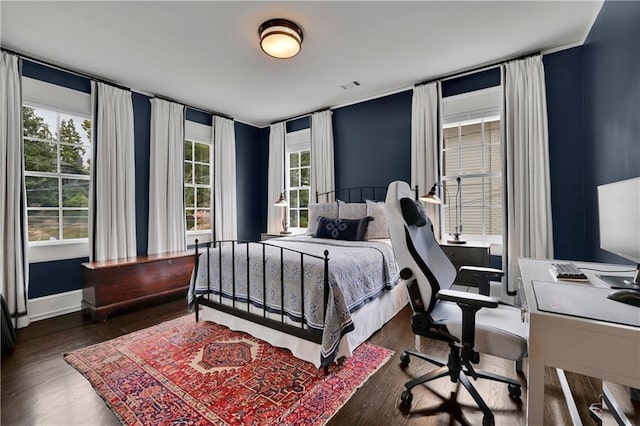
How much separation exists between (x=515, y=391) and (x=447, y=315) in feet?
2.05

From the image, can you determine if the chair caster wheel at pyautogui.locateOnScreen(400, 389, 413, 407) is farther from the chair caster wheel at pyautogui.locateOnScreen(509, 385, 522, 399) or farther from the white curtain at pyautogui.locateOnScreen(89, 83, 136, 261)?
the white curtain at pyautogui.locateOnScreen(89, 83, 136, 261)

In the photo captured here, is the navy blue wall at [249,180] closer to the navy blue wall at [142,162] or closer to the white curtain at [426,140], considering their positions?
the navy blue wall at [142,162]

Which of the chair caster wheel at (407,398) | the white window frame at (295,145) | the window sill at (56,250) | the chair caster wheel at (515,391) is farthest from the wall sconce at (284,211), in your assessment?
the chair caster wheel at (515,391)

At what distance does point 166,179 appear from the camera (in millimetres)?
4008

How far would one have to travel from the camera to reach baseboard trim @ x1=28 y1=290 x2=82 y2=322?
297 centimetres

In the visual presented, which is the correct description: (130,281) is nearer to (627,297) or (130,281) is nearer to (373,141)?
(373,141)

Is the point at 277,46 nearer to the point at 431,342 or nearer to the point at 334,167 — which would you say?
the point at 334,167

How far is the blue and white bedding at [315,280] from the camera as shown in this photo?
6.33 feet

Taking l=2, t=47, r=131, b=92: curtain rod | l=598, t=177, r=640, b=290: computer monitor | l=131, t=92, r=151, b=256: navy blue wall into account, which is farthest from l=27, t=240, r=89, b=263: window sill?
l=598, t=177, r=640, b=290: computer monitor

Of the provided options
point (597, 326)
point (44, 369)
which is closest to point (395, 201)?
point (597, 326)

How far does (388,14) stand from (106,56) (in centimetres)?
279

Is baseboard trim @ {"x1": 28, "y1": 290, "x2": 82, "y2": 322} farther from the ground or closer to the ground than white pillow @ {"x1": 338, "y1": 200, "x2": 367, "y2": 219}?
closer to the ground

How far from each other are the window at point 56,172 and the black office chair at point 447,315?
12.1 feet

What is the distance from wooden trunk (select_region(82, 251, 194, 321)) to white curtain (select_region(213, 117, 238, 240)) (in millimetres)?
1176
